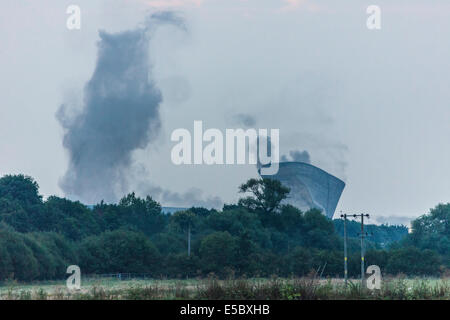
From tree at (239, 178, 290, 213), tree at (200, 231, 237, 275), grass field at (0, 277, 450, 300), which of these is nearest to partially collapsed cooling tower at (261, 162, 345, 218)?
tree at (239, 178, 290, 213)

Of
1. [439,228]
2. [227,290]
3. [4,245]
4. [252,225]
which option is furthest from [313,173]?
[227,290]

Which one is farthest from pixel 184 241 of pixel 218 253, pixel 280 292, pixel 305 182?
pixel 280 292

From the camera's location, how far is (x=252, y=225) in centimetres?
8569

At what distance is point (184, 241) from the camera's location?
81438 mm

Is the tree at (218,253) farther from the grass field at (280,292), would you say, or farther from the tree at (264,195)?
the grass field at (280,292)

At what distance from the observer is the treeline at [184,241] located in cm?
6826

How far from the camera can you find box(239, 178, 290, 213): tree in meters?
96.8

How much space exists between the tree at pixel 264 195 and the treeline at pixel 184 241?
0.49 feet

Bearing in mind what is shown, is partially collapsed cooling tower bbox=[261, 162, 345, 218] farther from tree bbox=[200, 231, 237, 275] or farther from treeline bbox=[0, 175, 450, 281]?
tree bbox=[200, 231, 237, 275]

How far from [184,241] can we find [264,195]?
20.4m

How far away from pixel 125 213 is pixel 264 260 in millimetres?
25900

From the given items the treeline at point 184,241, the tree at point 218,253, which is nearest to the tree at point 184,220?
the treeline at point 184,241

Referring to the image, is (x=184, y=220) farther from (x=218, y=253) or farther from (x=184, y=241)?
(x=218, y=253)
